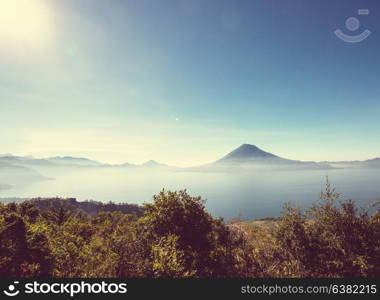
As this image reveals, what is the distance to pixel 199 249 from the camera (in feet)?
80.0

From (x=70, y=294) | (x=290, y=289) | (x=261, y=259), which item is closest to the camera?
(x=70, y=294)

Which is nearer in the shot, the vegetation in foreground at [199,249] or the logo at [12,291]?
the logo at [12,291]

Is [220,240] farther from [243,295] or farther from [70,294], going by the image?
[70,294]

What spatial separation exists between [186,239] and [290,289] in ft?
45.3

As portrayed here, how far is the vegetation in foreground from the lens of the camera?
19188mm

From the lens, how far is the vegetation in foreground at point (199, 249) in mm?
19188

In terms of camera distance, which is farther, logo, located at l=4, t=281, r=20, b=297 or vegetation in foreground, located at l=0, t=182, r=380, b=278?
vegetation in foreground, located at l=0, t=182, r=380, b=278

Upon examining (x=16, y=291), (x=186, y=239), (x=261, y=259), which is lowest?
(x=261, y=259)

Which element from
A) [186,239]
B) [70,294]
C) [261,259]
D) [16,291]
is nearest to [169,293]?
[70,294]

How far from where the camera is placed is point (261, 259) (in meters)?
23.9

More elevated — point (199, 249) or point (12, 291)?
point (12, 291)

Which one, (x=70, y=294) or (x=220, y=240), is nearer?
(x=70, y=294)

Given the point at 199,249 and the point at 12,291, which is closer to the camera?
the point at 12,291

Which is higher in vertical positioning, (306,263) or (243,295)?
(243,295)
